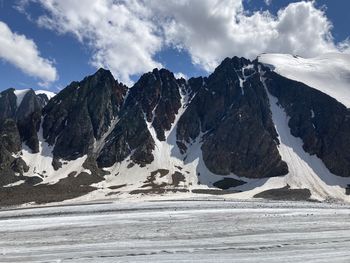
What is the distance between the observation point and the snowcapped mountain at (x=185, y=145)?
13224cm

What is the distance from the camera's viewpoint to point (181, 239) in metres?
39.5

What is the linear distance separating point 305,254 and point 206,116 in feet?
523

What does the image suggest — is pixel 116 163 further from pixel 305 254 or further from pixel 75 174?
pixel 305 254

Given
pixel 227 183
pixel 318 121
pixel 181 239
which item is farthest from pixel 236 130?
pixel 181 239

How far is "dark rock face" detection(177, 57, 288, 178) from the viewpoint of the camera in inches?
6083

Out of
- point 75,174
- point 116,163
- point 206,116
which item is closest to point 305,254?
point 75,174

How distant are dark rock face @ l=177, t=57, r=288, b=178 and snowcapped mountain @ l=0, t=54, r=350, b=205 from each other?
0.46 m

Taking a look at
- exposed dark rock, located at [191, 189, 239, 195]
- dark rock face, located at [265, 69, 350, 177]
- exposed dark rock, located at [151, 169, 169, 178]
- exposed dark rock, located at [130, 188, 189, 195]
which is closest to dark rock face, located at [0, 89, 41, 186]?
exposed dark rock, located at [130, 188, 189, 195]

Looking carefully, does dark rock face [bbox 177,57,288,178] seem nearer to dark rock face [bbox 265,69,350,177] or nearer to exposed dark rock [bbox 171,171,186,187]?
dark rock face [bbox 265,69,350,177]

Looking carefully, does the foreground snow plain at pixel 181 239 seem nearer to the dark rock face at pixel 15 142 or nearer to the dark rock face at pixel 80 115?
the dark rock face at pixel 15 142

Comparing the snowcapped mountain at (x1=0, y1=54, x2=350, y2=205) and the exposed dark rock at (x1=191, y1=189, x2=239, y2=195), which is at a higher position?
the snowcapped mountain at (x1=0, y1=54, x2=350, y2=205)

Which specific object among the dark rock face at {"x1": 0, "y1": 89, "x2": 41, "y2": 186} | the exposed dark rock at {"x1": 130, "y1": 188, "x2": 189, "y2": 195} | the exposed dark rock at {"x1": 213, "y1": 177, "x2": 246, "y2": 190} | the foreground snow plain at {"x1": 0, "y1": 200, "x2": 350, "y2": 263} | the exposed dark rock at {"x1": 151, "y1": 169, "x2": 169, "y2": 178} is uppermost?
the dark rock face at {"x1": 0, "y1": 89, "x2": 41, "y2": 186}

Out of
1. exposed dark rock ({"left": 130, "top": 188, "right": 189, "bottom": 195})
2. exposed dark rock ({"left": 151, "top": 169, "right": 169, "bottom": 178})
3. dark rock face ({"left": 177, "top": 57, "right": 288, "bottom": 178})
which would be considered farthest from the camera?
dark rock face ({"left": 177, "top": 57, "right": 288, "bottom": 178})

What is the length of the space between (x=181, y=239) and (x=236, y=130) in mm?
135171
